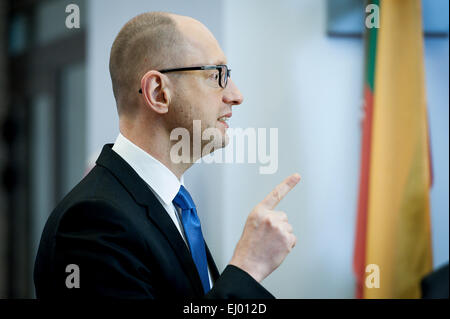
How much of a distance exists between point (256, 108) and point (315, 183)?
23 cm

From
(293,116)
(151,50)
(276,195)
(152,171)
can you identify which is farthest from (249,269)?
(293,116)

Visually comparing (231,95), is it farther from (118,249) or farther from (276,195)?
(118,249)

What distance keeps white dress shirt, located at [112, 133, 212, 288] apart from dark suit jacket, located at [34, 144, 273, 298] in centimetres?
1

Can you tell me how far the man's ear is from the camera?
65 centimetres

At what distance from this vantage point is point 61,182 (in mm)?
1541

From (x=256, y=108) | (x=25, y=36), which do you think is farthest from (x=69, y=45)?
(x=256, y=108)

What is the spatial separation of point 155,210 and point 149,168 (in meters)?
0.07

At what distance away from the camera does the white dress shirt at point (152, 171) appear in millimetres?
661

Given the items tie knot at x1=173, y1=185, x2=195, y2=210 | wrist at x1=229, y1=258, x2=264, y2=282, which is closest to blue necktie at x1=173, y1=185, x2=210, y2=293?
tie knot at x1=173, y1=185, x2=195, y2=210

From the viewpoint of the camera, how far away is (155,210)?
2.05 feet

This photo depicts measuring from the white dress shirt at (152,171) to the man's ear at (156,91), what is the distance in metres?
0.07

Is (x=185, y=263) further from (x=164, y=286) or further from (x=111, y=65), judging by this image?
(x=111, y=65)

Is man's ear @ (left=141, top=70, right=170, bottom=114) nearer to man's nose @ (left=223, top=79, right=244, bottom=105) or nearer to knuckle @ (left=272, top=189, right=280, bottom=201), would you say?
man's nose @ (left=223, top=79, right=244, bottom=105)

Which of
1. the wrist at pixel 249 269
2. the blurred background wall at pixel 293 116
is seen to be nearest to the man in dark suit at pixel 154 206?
the wrist at pixel 249 269
